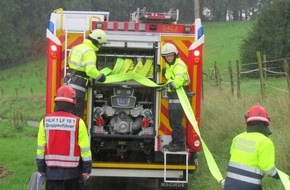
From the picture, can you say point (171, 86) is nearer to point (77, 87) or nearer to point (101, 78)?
point (101, 78)

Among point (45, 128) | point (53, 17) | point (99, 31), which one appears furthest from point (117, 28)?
point (45, 128)

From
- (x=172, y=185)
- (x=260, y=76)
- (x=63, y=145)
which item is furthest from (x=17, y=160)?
(x=63, y=145)

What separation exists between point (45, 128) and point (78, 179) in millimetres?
708

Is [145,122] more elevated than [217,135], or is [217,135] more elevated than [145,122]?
[145,122]

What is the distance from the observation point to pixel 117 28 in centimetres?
838

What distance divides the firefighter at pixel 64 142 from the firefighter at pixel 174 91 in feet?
7.37

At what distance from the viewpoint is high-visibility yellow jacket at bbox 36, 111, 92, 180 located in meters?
6.11

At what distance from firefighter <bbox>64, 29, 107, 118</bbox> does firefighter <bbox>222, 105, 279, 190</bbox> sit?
298cm

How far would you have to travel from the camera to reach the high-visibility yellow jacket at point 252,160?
539cm

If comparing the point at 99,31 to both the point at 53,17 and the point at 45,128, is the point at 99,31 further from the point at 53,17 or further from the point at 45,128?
the point at 45,128

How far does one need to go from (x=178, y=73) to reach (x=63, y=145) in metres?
2.46

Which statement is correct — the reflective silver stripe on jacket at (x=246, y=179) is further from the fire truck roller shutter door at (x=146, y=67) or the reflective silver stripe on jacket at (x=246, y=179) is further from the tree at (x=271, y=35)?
the tree at (x=271, y=35)

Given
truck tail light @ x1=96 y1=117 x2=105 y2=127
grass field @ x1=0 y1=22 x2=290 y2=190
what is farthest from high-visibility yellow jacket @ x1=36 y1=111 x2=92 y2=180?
grass field @ x1=0 y1=22 x2=290 y2=190

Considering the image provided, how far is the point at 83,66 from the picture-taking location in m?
8.09
